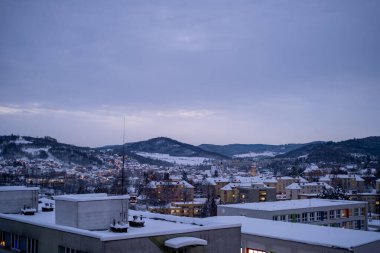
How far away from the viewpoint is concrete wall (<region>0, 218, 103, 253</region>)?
13.6 meters

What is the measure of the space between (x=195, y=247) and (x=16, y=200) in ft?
36.4

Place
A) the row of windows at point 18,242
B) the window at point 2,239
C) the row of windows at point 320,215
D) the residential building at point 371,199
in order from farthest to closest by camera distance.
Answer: the residential building at point 371,199, the row of windows at point 320,215, the window at point 2,239, the row of windows at point 18,242

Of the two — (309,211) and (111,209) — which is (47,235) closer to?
(111,209)

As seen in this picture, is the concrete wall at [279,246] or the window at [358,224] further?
the window at [358,224]

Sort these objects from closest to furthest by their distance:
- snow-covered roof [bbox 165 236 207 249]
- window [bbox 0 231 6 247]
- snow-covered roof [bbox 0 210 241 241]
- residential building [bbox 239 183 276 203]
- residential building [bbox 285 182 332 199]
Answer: snow-covered roof [bbox 0 210 241 241] → snow-covered roof [bbox 165 236 207 249] → window [bbox 0 231 6 247] → residential building [bbox 239 183 276 203] → residential building [bbox 285 182 332 199]

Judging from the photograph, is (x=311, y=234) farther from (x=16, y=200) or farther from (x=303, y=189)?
(x=303, y=189)

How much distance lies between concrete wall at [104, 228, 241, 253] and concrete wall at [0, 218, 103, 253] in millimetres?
657

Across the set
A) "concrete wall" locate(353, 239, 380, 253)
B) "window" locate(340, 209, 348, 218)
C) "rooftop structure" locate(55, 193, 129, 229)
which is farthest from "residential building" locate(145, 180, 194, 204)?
"rooftop structure" locate(55, 193, 129, 229)

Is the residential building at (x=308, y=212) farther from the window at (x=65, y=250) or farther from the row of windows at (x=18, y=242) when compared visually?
the window at (x=65, y=250)

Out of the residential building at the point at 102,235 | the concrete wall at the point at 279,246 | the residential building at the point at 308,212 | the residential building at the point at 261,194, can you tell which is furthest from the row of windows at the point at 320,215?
the residential building at the point at 261,194

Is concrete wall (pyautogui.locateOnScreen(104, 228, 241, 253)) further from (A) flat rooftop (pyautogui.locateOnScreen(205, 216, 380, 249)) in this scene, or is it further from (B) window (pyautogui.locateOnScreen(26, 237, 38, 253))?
(A) flat rooftop (pyautogui.locateOnScreen(205, 216, 380, 249))

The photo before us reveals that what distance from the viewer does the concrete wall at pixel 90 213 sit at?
1606 cm

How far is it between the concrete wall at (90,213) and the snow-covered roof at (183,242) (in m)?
3.27

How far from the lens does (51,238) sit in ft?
50.9
